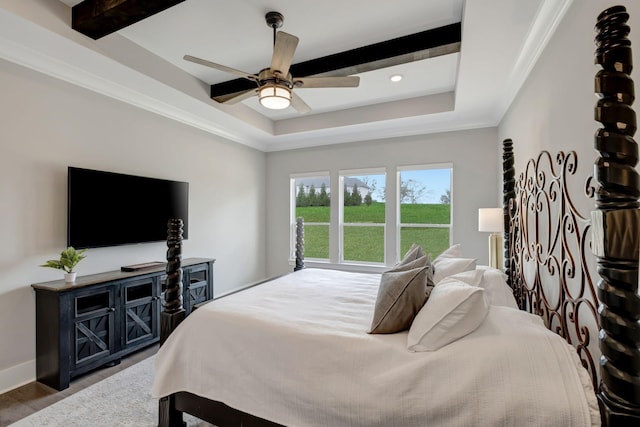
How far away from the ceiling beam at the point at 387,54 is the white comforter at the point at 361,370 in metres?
2.24

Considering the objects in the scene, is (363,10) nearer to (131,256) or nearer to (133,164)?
(133,164)

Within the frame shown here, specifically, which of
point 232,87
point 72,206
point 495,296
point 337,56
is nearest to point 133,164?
point 72,206

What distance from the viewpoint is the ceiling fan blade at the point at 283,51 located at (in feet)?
6.64

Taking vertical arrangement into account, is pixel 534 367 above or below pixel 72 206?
below

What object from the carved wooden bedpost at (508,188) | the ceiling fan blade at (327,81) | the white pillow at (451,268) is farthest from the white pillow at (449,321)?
the ceiling fan blade at (327,81)

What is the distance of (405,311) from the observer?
5.35 ft

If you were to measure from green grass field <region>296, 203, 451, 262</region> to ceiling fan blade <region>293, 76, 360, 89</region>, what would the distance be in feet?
9.19

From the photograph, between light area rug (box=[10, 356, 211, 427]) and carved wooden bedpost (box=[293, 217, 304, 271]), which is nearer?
light area rug (box=[10, 356, 211, 427])

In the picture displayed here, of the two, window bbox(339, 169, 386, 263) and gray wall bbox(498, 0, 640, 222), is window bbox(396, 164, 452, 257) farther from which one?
gray wall bbox(498, 0, 640, 222)

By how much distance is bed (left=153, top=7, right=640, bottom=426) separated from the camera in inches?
35.4

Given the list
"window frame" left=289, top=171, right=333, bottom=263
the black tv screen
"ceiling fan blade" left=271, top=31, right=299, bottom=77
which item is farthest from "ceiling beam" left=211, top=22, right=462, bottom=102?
"window frame" left=289, top=171, right=333, bottom=263

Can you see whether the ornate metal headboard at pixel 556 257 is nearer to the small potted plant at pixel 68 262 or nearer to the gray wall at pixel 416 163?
the gray wall at pixel 416 163

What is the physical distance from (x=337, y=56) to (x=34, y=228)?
3272mm

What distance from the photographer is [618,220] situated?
2.85 feet
